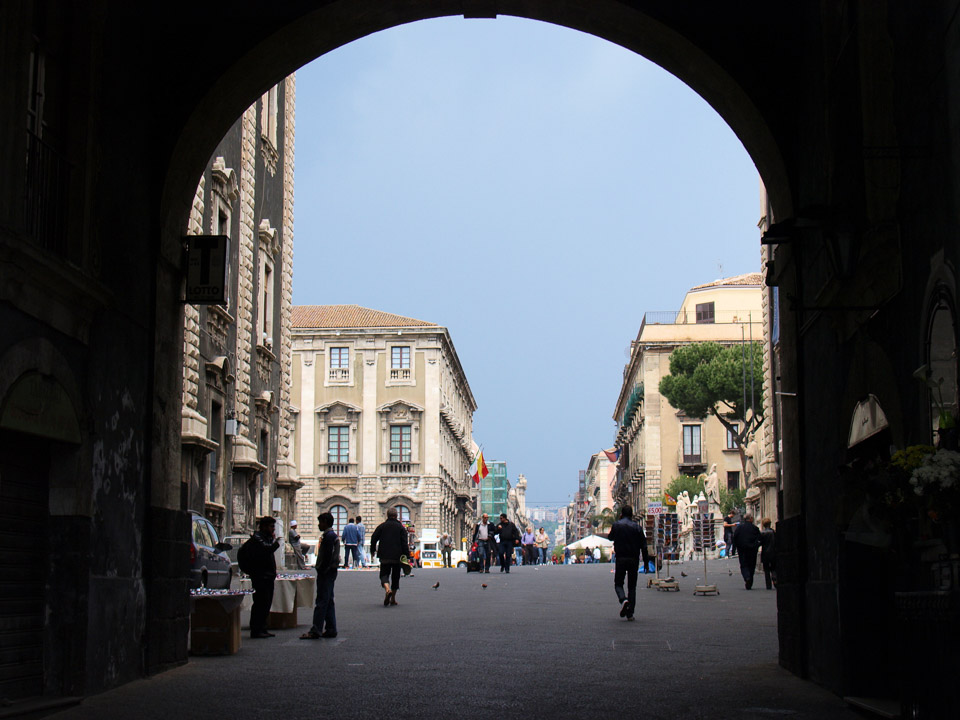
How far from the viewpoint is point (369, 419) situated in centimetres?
7762

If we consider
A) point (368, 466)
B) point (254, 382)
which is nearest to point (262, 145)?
point (254, 382)

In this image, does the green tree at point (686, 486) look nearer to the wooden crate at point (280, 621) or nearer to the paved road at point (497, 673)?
the paved road at point (497, 673)

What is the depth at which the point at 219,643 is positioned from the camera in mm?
13469

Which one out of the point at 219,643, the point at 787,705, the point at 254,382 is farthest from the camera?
the point at 254,382

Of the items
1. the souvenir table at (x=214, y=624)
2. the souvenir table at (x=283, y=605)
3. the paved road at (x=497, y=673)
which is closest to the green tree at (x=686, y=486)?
the paved road at (x=497, y=673)

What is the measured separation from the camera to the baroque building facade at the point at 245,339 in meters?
27.7

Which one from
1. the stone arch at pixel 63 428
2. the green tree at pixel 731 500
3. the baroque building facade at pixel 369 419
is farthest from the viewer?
the baroque building facade at pixel 369 419

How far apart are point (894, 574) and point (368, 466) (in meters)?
68.8

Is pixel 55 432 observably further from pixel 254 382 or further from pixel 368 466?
pixel 368 466

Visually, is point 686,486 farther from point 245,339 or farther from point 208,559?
point 208,559

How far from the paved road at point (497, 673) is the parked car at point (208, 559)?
2.51 meters

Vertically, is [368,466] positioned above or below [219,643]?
above

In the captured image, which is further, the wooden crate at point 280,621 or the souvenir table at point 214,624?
the wooden crate at point 280,621

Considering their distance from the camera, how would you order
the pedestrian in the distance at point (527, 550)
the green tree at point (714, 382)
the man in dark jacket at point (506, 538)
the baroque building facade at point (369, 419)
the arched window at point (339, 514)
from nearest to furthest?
the man in dark jacket at point (506, 538) → the pedestrian in the distance at point (527, 550) → the green tree at point (714, 382) → the arched window at point (339, 514) → the baroque building facade at point (369, 419)
